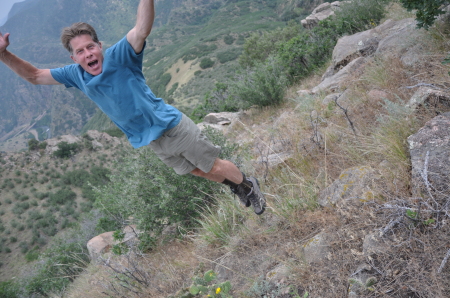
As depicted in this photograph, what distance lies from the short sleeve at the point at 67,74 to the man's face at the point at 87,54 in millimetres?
243

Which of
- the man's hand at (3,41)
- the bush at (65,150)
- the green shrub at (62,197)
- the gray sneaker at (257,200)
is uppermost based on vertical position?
the man's hand at (3,41)

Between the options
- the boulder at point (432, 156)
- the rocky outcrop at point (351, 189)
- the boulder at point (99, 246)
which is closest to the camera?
A: the boulder at point (432, 156)

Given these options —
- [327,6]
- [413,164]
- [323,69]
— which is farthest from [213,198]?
[327,6]

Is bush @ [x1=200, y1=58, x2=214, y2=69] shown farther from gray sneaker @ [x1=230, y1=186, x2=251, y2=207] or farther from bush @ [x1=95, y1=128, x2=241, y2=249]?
gray sneaker @ [x1=230, y1=186, x2=251, y2=207]

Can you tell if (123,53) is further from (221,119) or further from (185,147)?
(221,119)

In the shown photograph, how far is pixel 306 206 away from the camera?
2.13 metres

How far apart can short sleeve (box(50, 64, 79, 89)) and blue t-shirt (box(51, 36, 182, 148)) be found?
0.37 ft

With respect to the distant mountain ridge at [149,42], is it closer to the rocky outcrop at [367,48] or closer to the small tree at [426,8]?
the rocky outcrop at [367,48]

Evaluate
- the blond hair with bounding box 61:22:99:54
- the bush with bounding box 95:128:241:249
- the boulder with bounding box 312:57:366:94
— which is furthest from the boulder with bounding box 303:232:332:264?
the boulder with bounding box 312:57:366:94

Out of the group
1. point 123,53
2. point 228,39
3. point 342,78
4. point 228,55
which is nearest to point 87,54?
point 123,53

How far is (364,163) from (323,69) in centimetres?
551

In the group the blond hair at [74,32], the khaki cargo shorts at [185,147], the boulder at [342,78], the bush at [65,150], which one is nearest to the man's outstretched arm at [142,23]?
the blond hair at [74,32]

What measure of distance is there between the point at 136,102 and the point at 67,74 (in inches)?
34.4

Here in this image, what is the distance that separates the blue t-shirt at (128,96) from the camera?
6.88 ft
